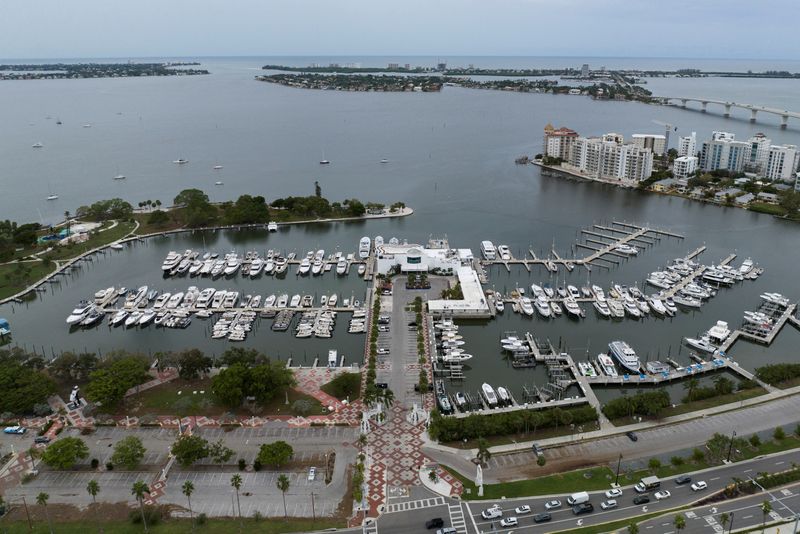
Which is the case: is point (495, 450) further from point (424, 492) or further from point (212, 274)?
point (212, 274)

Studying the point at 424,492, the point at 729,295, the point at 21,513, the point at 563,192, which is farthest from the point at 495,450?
the point at 563,192

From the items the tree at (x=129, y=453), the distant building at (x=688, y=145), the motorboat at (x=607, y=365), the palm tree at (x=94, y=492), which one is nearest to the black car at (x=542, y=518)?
the motorboat at (x=607, y=365)

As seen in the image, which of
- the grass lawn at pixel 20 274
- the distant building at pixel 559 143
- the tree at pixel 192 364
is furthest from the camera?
the distant building at pixel 559 143

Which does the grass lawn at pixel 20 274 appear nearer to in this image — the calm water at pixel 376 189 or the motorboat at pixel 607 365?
the calm water at pixel 376 189

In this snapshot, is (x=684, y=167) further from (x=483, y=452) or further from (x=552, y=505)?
(x=552, y=505)

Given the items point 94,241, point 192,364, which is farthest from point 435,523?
point 94,241

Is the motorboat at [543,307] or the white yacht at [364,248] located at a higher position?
the white yacht at [364,248]
